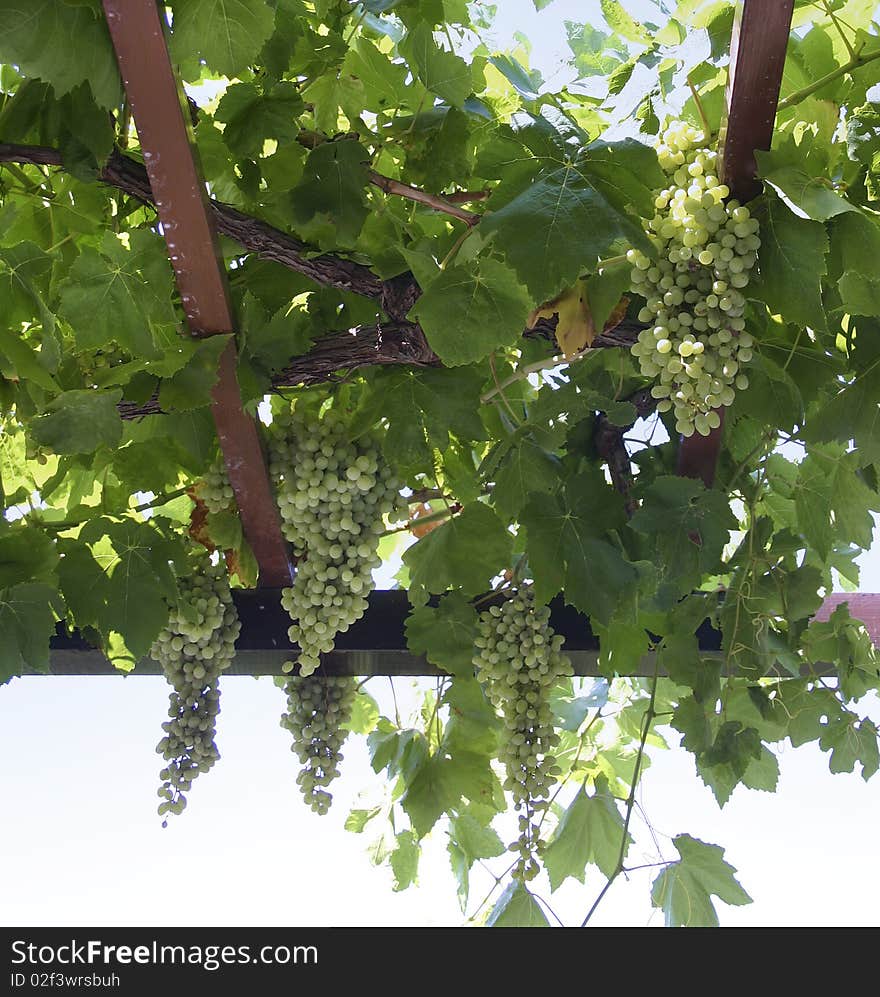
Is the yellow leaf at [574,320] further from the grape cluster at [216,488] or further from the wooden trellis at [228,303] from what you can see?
the grape cluster at [216,488]

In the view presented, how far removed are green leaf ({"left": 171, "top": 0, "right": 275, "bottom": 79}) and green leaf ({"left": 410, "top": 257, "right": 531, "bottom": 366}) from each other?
402 mm

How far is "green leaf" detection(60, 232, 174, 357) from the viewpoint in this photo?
1.66 metres

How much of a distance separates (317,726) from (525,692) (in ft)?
1.56

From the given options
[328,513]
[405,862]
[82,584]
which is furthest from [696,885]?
[82,584]

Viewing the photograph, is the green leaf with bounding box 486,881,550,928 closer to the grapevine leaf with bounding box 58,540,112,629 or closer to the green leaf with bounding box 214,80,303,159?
the grapevine leaf with bounding box 58,540,112,629

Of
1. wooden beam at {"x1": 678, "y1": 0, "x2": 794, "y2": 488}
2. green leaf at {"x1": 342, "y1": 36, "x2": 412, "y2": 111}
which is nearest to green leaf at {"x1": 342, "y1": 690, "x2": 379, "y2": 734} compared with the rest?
green leaf at {"x1": 342, "y1": 36, "x2": 412, "y2": 111}

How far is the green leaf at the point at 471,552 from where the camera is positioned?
2043 millimetres

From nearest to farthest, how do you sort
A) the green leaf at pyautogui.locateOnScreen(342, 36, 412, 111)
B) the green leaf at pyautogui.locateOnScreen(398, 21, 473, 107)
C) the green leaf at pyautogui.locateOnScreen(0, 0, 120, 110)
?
1. the green leaf at pyautogui.locateOnScreen(0, 0, 120, 110)
2. the green leaf at pyautogui.locateOnScreen(398, 21, 473, 107)
3. the green leaf at pyautogui.locateOnScreen(342, 36, 412, 111)

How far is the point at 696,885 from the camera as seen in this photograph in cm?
236

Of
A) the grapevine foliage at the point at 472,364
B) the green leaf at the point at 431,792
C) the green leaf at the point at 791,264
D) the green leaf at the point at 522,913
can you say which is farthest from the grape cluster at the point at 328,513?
the green leaf at the point at 791,264

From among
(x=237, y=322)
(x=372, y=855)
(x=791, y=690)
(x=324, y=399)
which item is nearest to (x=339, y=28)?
(x=237, y=322)

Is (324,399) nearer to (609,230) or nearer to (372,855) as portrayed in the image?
(609,230)

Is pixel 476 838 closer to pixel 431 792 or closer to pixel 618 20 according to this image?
pixel 431 792

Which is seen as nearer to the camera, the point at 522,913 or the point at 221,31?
the point at 221,31
